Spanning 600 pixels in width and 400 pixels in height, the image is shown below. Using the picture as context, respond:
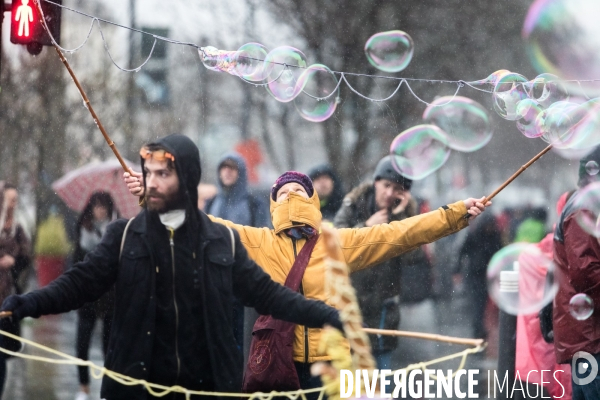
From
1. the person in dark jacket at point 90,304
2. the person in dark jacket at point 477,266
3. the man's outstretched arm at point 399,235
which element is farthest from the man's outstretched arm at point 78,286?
the person in dark jacket at point 477,266

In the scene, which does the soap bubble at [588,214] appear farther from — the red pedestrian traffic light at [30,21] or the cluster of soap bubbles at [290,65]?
the red pedestrian traffic light at [30,21]

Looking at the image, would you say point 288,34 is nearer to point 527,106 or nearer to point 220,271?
point 527,106

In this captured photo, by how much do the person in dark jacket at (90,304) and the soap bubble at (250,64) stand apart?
199cm

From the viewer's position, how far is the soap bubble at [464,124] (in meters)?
6.88

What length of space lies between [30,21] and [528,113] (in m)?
3.45

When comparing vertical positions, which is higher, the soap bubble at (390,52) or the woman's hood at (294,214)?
the soap bubble at (390,52)

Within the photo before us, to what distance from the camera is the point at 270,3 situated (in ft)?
35.9

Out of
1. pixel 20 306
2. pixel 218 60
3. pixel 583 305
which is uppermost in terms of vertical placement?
pixel 218 60

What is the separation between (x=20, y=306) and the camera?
11.9ft

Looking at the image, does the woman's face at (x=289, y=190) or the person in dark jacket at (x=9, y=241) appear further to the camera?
the person in dark jacket at (x=9, y=241)

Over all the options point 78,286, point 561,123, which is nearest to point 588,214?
point 561,123

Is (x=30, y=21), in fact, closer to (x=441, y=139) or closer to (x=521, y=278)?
(x=441, y=139)

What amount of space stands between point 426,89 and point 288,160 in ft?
6.56

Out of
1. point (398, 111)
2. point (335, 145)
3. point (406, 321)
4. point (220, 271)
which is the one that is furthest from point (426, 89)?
point (220, 271)
